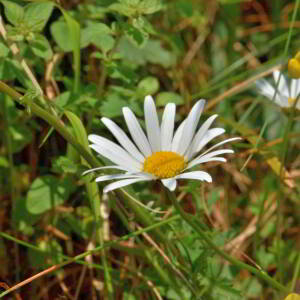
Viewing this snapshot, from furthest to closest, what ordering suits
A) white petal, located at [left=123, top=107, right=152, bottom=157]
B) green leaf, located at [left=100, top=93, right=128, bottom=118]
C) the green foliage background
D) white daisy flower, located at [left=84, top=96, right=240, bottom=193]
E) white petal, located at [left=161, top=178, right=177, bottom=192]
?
green leaf, located at [left=100, top=93, right=128, bottom=118] → the green foliage background → white petal, located at [left=123, top=107, right=152, bottom=157] → white daisy flower, located at [left=84, top=96, right=240, bottom=193] → white petal, located at [left=161, top=178, right=177, bottom=192]

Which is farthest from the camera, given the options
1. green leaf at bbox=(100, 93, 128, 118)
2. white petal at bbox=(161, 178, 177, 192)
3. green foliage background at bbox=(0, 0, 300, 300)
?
green leaf at bbox=(100, 93, 128, 118)

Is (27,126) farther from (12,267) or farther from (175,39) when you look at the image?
(175,39)

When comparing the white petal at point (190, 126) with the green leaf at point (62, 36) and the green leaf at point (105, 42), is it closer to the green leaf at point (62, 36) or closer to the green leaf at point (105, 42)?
the green leaf at point (105, 42)

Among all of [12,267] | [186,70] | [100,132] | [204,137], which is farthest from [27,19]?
[186,70]

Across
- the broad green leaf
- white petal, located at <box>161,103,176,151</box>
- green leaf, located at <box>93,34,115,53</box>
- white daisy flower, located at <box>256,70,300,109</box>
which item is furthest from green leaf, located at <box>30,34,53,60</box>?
white daisy flower, located at <box>256,70,300,109</box>

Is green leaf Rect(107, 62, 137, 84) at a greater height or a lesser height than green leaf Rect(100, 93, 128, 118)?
greater

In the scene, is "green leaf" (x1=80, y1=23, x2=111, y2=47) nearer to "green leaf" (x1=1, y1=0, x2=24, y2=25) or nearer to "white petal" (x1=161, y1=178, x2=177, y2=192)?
"green leaf" (x1=1, y1=0, x2=24, y2=25)

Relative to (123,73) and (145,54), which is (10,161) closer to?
(123,73)

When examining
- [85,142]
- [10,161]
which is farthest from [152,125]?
[10,161]

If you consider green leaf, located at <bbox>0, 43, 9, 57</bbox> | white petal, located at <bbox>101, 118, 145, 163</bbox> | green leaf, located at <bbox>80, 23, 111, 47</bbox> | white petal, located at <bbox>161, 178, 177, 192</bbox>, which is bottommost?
white petal, located at <bbox>161, 178, 177, 192</bbox>
